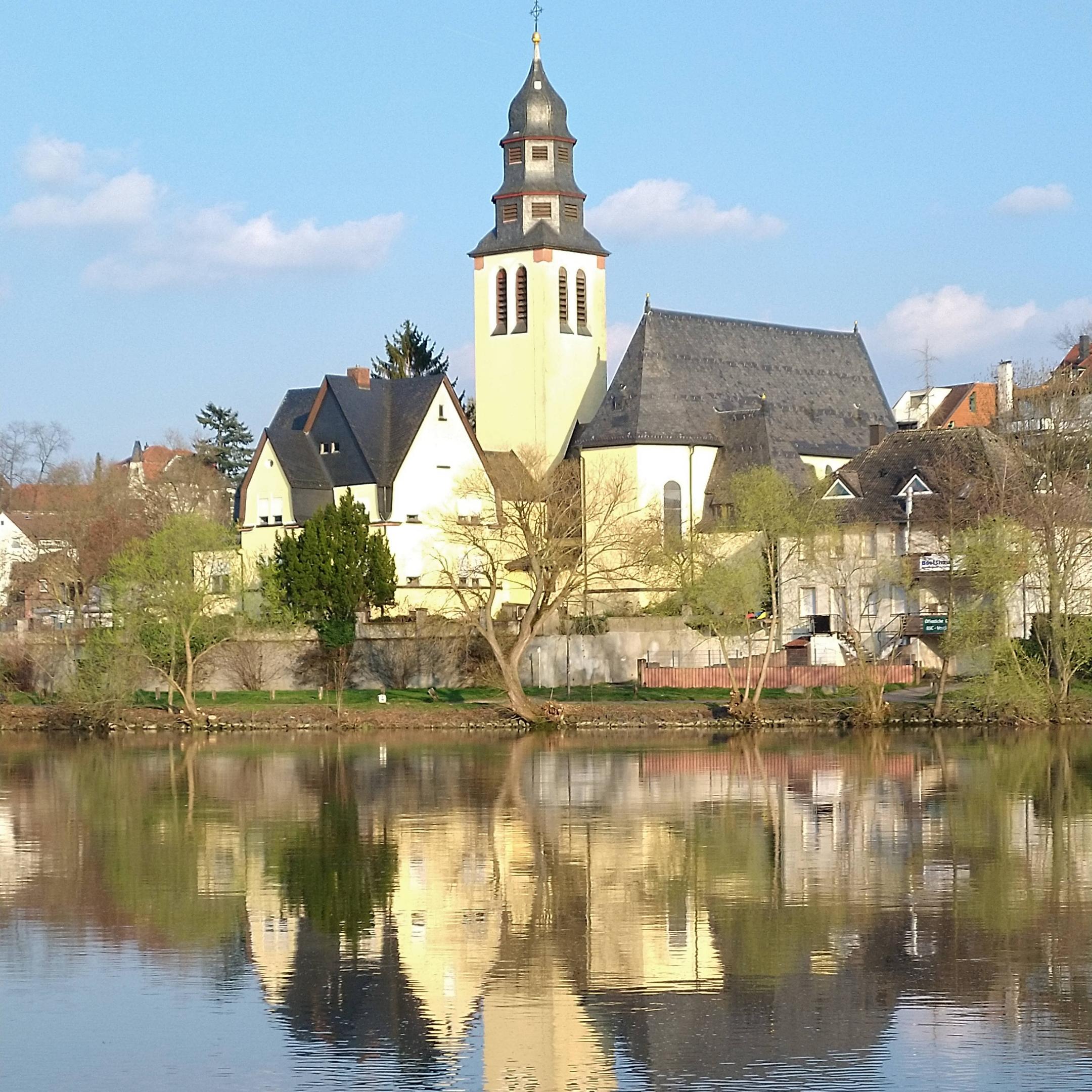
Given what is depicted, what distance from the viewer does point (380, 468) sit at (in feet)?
253

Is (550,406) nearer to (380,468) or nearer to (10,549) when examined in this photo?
(380,468)

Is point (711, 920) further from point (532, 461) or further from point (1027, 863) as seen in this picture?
point (532, 461)

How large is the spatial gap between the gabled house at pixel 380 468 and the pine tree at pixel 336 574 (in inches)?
166

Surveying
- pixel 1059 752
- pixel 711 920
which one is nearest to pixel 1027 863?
pixel 711 920

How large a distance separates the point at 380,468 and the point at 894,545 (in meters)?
20.2

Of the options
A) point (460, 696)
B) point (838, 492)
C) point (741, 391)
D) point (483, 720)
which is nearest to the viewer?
point (483, 720)

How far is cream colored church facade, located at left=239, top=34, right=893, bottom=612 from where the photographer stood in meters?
77.6

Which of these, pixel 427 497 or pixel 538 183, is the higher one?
pixel 538 183

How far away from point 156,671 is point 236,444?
56081mm

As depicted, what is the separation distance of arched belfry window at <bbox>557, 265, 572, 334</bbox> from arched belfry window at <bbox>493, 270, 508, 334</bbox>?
2305 mm

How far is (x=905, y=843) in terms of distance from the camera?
28.4 metres

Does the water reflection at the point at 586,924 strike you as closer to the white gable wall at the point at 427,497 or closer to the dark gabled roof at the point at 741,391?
the white gable wall at the point at 427,497

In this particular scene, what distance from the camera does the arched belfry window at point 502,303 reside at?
8538 cm

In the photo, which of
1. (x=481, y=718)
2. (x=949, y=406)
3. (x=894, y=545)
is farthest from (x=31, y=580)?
(x=949, y=406)
